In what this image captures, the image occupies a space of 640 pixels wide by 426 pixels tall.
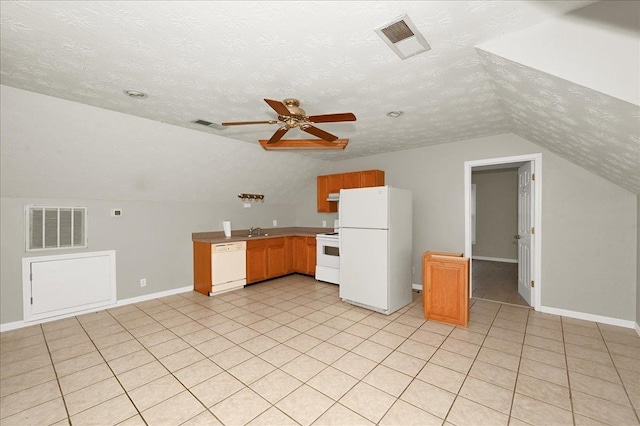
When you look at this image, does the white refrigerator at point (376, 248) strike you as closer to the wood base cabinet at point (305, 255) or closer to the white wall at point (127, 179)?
the wood base cabinet at point (305, 255)

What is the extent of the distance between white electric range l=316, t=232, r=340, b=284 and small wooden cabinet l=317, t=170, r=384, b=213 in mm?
882

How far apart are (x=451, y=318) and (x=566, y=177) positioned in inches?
96.5

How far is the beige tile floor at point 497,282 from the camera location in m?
4.51

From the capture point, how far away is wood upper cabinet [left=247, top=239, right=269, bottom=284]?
5.23 meters

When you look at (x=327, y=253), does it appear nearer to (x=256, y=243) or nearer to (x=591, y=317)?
(x=256, y=243)

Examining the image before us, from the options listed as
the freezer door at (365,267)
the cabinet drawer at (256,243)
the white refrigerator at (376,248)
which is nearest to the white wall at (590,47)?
the white refrigerator at (376,248)

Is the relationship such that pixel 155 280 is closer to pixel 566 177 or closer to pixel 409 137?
pixel 409 137

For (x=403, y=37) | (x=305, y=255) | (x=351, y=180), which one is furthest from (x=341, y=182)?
(x=403, y=37)

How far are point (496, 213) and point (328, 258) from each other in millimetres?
5742

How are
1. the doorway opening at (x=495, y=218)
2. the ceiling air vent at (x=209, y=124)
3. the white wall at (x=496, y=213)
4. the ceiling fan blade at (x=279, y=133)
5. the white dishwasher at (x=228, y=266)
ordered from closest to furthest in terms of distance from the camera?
1. the ceiling fan blade at (x=279, y=133)
2. the ceiling air vent at (x=209, y=124)
3. the white dishwasher at (x=228, y=266)
4. the doorway opening at (x=495, y=218)
5. the white wall at (x=496, y=213)

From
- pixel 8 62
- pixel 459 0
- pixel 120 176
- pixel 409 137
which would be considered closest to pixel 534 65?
pixel 459 0

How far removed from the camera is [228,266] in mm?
4863

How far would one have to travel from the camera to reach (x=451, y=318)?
3510 millimetres

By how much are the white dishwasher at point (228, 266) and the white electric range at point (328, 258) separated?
56.5 inches
